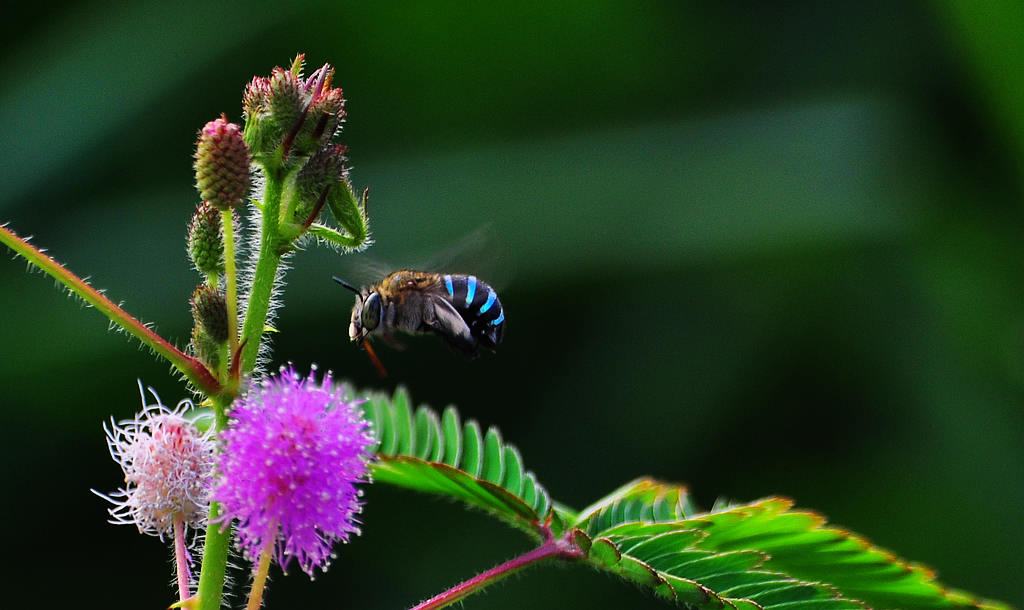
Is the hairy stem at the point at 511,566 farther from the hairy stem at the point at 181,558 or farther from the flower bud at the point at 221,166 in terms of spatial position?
the flower bud at the point at 221,166

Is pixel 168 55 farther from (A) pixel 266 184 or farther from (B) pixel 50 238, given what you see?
(A) pixel 266 184

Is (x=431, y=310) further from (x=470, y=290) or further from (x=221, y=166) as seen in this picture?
(x=221, y=166)

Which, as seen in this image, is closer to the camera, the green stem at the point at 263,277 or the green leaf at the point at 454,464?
the green stem at the point at 263,277

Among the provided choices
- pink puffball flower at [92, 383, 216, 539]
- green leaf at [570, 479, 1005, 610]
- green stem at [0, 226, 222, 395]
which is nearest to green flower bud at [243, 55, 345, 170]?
green stem at [0, 226, 222, 395]

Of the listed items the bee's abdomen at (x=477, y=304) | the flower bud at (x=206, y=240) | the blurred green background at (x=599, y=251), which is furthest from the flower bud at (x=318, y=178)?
the blurred green background at (x=599, y=251)

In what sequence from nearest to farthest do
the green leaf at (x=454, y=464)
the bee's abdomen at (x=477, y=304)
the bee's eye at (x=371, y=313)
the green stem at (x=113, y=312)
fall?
1. the green stem at (x=113, y=312)
2. the green leaf at (x=454, y=464)
3. the bee's eye at (x=371, y=313)
4. the bee's abdomen at (x=477, y=304)

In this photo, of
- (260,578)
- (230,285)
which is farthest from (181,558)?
(230,285)
